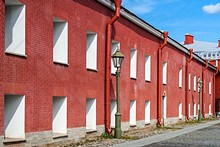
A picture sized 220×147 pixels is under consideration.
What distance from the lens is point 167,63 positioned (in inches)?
1184

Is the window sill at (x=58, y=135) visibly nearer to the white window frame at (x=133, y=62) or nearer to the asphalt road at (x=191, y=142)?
the asphalt road at (x=191, y=142)

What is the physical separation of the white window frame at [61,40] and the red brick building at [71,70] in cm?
3

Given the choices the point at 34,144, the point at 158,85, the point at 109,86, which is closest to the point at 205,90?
the point at 158,85

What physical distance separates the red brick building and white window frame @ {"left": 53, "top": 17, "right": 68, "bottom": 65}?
34 millimetres

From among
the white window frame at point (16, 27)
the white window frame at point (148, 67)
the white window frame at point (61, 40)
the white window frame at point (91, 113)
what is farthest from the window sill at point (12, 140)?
the white window frame at point (148, 67)

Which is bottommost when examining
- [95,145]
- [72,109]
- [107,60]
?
[95,145]

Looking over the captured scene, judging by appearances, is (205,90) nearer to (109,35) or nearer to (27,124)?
(109,35)

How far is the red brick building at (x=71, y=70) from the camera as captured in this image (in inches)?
504

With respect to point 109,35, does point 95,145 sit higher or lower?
lower

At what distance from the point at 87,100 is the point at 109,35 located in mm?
2998

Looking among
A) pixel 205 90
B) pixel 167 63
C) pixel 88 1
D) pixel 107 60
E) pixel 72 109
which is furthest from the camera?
pixel 205 90

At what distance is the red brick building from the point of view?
12797 millimetres

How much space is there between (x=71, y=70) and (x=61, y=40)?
1.11 meters

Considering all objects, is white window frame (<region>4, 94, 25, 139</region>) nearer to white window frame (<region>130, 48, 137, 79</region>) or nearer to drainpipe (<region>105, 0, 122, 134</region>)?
drainpipe (<region>105, 0, 122, 134</region>)
